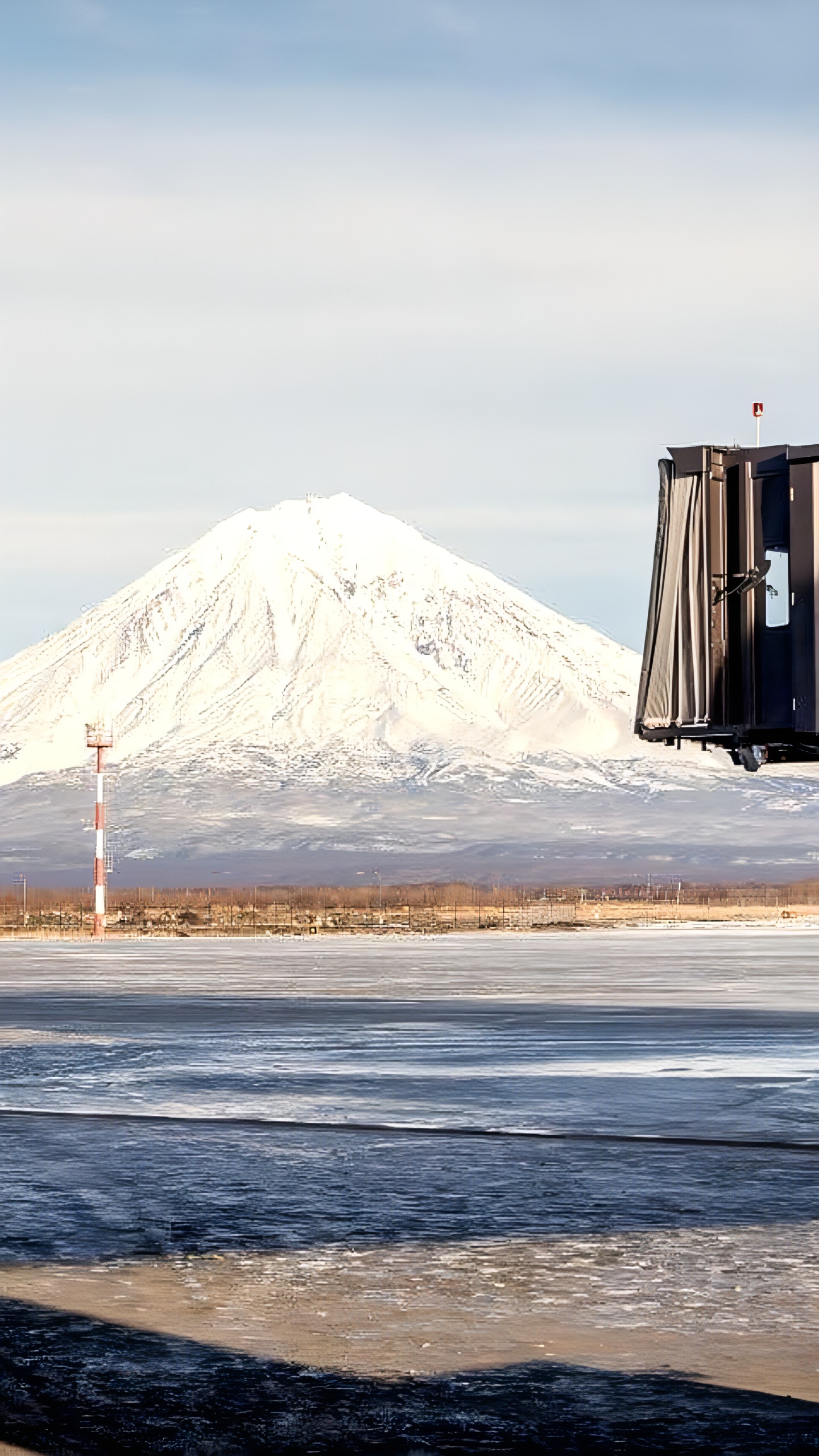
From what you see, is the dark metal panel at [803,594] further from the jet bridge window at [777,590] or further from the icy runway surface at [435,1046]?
the icy runway surface at [435,1046]

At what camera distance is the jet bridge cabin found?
1283cm

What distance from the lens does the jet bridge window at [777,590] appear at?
42.5 feet

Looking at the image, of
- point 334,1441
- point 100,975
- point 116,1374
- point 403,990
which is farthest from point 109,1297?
point 100,975

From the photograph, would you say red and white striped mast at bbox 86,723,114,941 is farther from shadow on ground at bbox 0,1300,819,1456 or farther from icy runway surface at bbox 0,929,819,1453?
shadow on ground at bbox 0,1300,819,1456

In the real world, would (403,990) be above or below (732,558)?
below

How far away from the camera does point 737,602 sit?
13.2 m

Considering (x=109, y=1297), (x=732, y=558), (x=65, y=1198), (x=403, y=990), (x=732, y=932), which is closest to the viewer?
(x=109, y=1297)

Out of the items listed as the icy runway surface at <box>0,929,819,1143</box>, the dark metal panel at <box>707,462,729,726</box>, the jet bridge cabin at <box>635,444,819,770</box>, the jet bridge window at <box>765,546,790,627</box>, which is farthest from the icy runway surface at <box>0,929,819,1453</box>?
the jet bridge window at <box>765,546,790,627</box>

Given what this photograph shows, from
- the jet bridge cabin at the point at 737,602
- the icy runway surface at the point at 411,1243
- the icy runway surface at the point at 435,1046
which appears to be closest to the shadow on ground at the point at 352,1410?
the icy runway surface at the point at 411,1243

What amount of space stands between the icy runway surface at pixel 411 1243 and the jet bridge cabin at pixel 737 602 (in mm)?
3434

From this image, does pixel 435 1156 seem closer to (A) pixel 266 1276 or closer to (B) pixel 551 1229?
(B) pixel 551 1229

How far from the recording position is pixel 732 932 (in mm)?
112312

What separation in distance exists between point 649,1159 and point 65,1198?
5308 millimetres

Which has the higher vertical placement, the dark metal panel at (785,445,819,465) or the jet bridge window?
the dark metal panel at (785,445,819,465)
